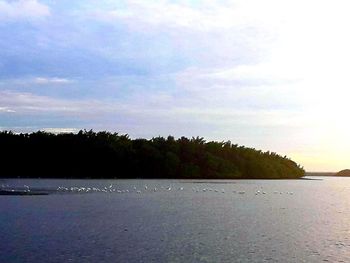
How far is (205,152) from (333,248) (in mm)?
108144

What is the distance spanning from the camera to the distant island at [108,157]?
11975cm

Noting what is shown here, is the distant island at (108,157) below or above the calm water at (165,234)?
above

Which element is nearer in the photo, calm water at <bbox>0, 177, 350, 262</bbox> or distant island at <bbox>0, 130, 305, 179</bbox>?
calm water at <bbox>0, 177, 350, 262</bbox>

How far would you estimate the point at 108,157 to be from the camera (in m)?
122

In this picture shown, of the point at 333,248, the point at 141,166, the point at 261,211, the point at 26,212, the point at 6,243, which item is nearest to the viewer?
the point at 6,243

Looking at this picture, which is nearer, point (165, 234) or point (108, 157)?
point (165, 234)

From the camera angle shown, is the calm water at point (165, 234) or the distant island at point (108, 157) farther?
the distant island at point (108, 157)

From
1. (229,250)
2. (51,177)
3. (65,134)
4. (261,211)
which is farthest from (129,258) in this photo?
(65,134)

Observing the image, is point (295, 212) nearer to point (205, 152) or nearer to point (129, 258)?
point (129, 258)

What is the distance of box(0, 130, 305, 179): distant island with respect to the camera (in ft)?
393

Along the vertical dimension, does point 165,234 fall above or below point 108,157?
below

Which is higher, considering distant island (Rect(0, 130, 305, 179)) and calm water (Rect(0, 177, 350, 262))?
distant island (Rect(0, 130, 305, 179))

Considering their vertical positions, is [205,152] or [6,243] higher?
[205,152]

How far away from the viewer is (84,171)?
123 metres
